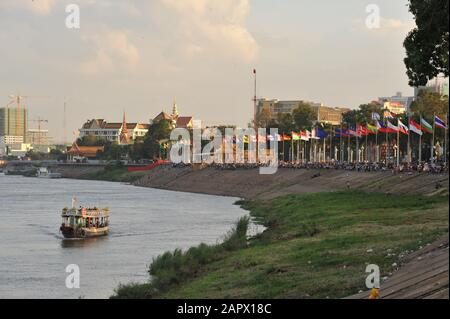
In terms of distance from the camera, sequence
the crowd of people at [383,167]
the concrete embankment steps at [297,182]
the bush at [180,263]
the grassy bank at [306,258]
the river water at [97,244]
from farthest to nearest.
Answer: the crowd of people at [383,167], the concrete embankment steps at [297,182], the river water at [97,244], the bush at [180,263], the grassy bank at [306,258]

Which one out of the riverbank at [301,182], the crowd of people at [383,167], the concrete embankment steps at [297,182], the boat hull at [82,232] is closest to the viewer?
the boat hull at [82,232]

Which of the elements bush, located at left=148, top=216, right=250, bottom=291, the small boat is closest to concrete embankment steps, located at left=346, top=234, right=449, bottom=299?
bush, located at left=148, top=216, right=250, bottom=291

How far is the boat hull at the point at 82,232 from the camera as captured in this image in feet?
265

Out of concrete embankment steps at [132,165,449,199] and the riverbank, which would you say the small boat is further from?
concrete embankment steps at [132,165,449,199]

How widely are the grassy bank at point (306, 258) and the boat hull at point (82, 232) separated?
765 inches

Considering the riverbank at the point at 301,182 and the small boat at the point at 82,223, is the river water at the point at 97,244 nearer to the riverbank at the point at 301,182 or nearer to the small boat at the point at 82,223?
the small boat at the point at 82,223

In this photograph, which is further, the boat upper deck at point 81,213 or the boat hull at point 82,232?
the boat upper deck at point 81,213

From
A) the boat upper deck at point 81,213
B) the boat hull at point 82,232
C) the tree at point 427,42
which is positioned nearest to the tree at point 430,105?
the boat upper deck at point 81,213

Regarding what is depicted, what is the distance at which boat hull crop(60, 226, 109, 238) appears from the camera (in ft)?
265

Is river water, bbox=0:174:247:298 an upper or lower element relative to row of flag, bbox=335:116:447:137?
lower
